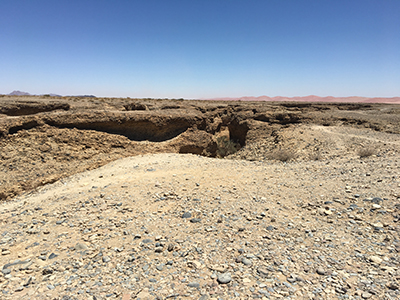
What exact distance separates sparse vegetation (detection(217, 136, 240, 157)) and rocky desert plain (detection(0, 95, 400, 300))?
6415mm

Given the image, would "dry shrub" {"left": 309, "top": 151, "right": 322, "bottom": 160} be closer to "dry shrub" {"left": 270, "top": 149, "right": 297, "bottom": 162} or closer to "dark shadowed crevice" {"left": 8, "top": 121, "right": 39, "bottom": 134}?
"dry shrub" {"left": 270, "top": 149, "right": 297, "bottom": 162}

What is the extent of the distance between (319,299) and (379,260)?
1.11 meters

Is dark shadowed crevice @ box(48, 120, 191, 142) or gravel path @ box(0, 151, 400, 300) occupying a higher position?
dark shadowed crevice @ box(48, 120, 191, 142)

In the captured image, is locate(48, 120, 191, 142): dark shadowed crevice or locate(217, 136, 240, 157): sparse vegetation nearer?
locate(48, 120, 191, 142): dark shadowed crevice

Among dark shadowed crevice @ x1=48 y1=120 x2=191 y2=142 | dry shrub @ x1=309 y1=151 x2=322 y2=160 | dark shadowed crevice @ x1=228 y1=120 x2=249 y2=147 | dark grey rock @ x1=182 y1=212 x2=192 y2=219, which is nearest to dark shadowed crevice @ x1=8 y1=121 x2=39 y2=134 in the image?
dark shadowed crevice @ x1=48 y1=120 x2=191 y2=142

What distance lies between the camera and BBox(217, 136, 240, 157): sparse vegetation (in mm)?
14648

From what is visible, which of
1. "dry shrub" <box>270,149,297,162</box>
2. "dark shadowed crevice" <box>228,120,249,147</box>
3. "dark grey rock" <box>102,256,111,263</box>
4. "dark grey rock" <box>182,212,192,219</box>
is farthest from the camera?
"dark shadowed crevice" <box>228,120,249,147</box>

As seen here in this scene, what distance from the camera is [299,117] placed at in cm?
1570

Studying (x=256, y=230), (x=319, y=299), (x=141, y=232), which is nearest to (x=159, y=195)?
(x=141, y=232)

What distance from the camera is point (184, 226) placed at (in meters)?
3.70

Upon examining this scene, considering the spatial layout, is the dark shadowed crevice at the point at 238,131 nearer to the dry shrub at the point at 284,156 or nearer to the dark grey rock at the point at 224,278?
the dry shrub at the point at 284,156

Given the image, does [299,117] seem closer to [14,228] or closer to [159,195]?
[159,195]

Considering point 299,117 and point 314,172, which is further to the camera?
point 299,117

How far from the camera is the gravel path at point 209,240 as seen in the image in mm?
2457
